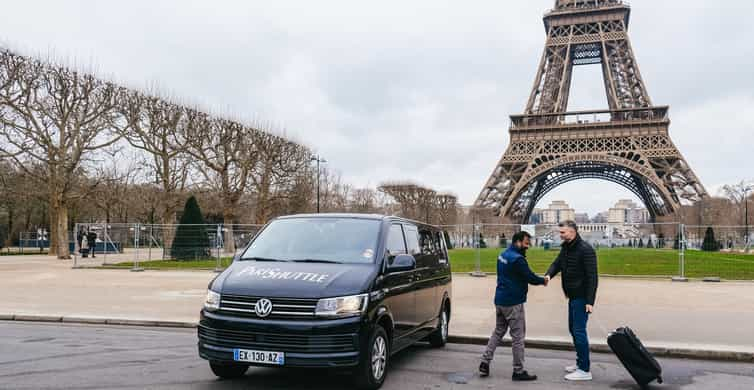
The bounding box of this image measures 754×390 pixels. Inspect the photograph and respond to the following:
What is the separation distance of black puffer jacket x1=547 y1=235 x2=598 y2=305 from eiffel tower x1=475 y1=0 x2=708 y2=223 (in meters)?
44.6

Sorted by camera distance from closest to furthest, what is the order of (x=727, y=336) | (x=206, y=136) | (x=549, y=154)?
(x=727, y=336) < (x=206, y=136) < (x=549, y=154)

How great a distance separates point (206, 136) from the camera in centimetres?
3625

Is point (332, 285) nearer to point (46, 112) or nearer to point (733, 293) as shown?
point (733, 293)

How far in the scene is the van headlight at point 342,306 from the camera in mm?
5469

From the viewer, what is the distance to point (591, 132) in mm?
53281

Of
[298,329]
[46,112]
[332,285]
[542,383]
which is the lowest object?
[542,383]

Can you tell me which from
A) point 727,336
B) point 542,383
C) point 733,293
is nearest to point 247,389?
point 542,383

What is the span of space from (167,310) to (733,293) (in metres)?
13.2

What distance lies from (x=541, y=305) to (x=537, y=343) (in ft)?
13.2

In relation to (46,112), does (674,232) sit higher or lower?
lower

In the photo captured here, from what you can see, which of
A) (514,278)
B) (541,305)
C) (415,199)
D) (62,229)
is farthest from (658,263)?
(415,199)

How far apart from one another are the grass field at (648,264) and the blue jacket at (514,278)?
16.0 metres

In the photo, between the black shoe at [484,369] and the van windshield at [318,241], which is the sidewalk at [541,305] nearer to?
the black shoe at [484,369]

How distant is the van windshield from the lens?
6383 mm
